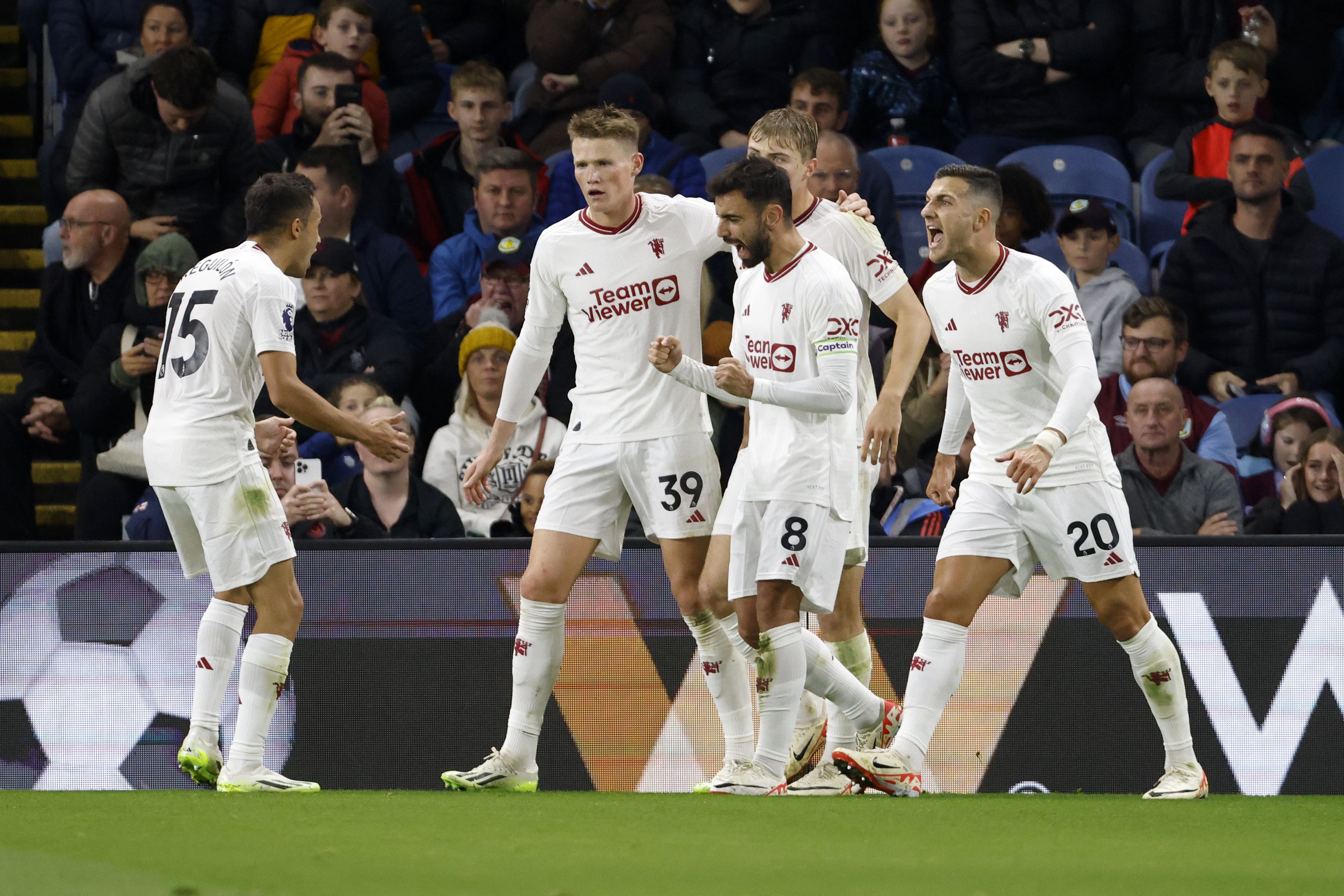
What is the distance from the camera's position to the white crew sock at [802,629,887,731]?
5.78 m

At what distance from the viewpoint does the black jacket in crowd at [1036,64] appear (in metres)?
10.4

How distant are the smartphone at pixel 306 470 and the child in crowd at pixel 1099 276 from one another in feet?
13.0

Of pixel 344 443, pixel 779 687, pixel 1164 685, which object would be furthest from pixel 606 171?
pixel 344 443

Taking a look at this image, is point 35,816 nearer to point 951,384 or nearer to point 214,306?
point 214,306

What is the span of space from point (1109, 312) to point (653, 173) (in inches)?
103

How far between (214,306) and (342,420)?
584 millimetres

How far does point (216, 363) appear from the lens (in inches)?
229

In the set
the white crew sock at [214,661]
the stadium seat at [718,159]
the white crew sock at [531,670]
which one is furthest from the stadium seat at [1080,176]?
the white crew sock at [214,661]

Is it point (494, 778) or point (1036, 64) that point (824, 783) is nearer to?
point (494, 778)

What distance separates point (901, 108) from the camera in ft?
34.4

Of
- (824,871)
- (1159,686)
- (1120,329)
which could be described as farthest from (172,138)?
(824,871)

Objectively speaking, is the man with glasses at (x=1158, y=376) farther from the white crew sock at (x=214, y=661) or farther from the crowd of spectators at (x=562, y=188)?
the white crew sock at (x=214, y=661)

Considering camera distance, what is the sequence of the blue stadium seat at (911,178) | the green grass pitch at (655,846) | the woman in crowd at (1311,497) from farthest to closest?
the blue stadium seat at (911,178) < the woman in crowd at (1311,497) < the green grass pitch at (655,846)

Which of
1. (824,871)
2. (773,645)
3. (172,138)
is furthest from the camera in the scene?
(172,138)
